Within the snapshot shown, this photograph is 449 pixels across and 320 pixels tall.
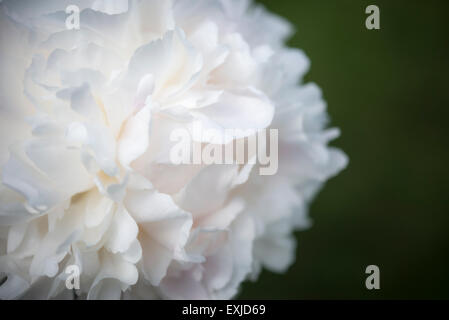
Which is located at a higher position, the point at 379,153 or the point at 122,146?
the point at 379,153

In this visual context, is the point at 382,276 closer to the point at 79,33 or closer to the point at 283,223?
the point at 283,223

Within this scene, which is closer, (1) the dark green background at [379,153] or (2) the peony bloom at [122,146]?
(2) the peony bloom at [122,146]

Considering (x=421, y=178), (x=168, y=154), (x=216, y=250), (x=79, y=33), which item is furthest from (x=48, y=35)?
(x=421, y=178)

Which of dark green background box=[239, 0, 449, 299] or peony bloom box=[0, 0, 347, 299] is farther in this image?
dark green background box=[239, 0, 449, 299]
